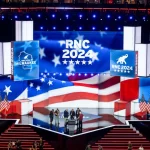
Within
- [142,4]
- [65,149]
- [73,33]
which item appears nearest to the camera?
[65,149]

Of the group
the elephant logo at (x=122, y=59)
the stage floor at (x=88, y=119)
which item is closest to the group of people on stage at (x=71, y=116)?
the stage floor at (x=88, y=119)

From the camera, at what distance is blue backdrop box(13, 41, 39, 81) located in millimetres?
25047

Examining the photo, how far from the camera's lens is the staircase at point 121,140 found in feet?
70.0

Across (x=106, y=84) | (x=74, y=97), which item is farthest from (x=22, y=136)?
(x=106, y=84)

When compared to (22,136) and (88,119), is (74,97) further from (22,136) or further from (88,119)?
(22,136)

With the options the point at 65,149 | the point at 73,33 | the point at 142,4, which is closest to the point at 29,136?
the point at 65,149

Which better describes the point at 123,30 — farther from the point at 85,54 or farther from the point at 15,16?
the point at 15,16

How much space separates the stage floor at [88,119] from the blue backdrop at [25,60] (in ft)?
6.45

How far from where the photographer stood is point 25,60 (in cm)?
2517

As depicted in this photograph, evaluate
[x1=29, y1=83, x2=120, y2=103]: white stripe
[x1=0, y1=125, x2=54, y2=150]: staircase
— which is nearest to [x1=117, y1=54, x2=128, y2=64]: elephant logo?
[x1=29, y1=83, x2=120, y2=103]: white stripe

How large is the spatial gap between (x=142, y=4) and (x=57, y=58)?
5204mm

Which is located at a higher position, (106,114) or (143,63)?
(143,63)

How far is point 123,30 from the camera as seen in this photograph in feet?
83.5

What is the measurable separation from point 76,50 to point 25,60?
2718 millimetres
